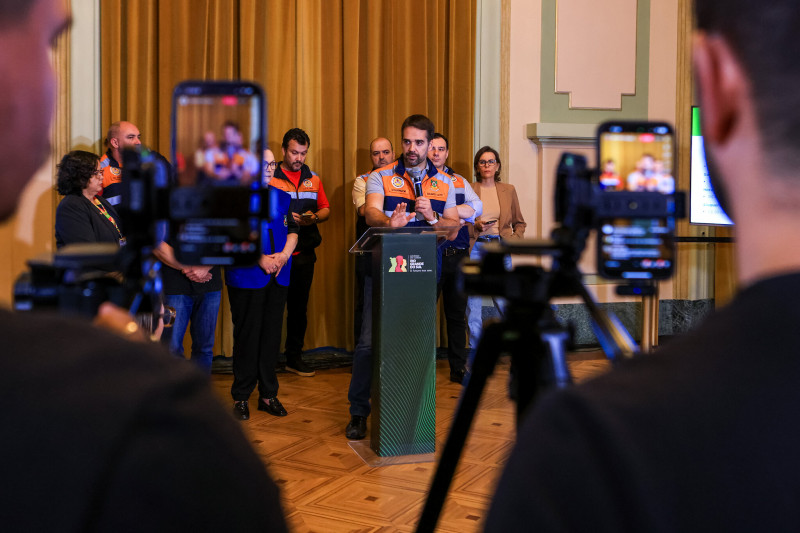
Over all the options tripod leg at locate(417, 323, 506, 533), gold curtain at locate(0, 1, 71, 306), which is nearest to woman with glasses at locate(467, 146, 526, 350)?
gold curtain at locate(0, 1, 71, 306)

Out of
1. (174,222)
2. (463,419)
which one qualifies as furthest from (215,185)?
(463,419)

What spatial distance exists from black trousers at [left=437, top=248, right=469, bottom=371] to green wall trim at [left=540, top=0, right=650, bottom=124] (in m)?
2.06

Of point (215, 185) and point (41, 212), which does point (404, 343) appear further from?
point (41, 212)

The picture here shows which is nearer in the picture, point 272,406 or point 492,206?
point 272,406

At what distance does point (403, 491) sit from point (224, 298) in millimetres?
2967

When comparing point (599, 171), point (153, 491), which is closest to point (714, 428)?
point (153, 491)

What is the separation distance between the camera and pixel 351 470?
3.47m

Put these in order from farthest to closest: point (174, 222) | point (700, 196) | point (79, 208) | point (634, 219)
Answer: point (700, 196), point (79, 208), point (634, 219), point (174, 222)

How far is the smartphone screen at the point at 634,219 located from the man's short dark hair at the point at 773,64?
1.67 feet

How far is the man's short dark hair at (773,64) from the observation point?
502 mm

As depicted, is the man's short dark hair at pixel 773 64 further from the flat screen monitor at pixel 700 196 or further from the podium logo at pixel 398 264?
the flat screen monitor at pixel 700 196

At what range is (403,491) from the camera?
10.5 feet

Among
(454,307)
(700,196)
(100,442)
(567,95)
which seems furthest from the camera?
(567,95)

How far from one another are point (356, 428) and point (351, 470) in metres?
0.48
